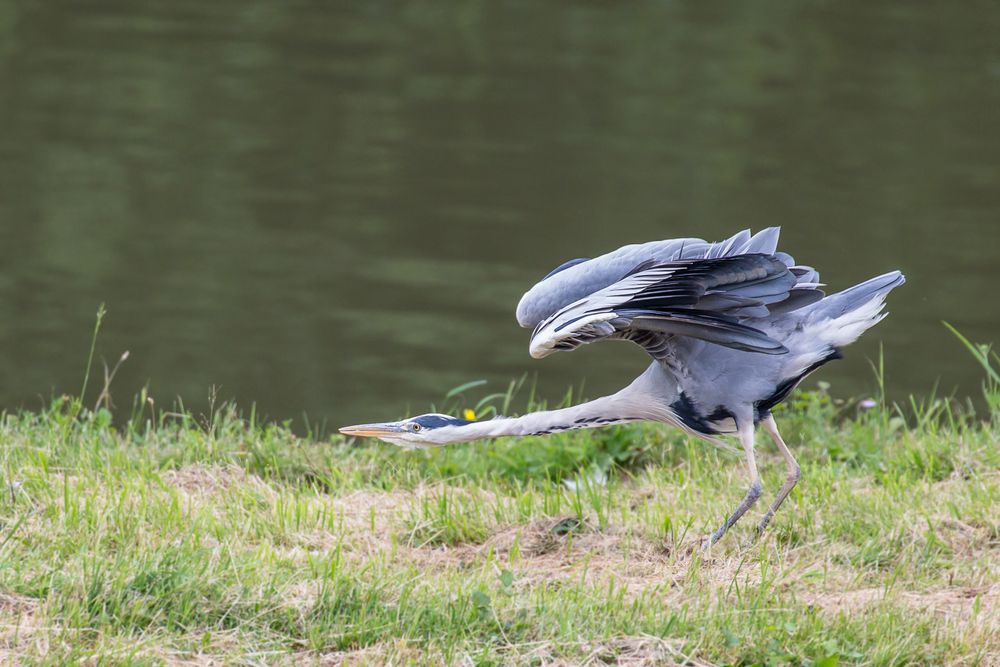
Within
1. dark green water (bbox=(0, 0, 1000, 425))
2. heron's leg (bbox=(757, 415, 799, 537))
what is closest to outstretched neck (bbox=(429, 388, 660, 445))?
heron's leg (bbox=(757, 415, 799, 537))

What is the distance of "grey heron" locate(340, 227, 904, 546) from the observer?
172 inches

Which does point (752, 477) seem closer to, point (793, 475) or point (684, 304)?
point (793, 475)

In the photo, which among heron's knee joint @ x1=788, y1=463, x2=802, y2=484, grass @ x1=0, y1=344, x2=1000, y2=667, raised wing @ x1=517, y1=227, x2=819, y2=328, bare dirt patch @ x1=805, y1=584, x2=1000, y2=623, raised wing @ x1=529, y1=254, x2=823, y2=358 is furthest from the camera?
heron's knee joint @ x1=788, y1=463, x2=802, y2=484

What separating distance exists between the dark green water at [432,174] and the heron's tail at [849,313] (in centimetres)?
359

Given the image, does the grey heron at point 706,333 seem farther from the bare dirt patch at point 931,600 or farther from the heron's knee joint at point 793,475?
the bare dirt patch at point 931,600

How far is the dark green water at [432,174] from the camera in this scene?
889 centimetres

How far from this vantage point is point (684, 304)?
4.41 metres

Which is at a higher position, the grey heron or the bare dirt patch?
the grey heron

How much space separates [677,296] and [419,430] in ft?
3.51

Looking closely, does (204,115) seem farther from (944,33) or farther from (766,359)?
(766,359)

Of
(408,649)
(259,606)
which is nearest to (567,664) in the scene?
(408,649)

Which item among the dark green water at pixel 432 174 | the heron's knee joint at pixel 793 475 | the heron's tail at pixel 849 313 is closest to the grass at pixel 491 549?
the heron's knee joint at pixel 793 475

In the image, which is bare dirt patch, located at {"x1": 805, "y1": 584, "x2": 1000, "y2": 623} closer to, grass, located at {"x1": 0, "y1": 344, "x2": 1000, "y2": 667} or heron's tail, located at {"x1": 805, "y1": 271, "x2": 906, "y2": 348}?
grass, located at {"x1": 0, "y1": 344, "x2": 1000, "y2": 667}

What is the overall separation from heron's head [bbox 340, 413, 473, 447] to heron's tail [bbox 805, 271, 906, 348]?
1294mm
